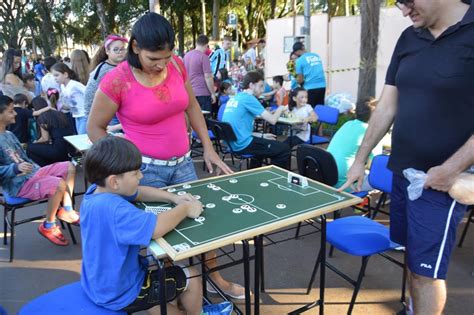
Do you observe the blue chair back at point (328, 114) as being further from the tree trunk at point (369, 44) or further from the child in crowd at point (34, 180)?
the child in crowd at point (34, 180)

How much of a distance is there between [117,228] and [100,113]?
32.0 inches

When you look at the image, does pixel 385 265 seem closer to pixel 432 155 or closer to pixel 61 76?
pixel 432 155

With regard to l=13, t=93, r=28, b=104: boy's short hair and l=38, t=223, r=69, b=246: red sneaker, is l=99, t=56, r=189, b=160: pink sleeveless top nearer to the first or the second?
l=38, t=223, r=69, b=246: red sneaker

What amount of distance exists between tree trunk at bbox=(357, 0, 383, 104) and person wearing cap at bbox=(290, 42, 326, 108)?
0.81m

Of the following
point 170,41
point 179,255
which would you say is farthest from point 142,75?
point 179,255

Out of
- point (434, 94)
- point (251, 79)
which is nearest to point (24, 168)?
point (251, 79)

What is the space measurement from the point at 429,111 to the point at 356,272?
5.78ft

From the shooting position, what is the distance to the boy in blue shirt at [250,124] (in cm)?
485

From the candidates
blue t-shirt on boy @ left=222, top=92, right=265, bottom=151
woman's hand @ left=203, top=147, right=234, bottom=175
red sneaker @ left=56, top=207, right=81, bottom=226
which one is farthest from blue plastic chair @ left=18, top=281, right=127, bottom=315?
blue t-shirt on boy @ left=222, top=92, right=265, bottom=151

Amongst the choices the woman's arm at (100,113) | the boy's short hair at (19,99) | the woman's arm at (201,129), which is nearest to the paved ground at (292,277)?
the woman's arm at (201,129)

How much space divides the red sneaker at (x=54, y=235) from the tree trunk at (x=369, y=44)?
5.80m

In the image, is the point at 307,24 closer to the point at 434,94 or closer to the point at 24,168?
the point at 24,168

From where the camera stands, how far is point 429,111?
1.87 m

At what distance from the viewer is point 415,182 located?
1938 mm
